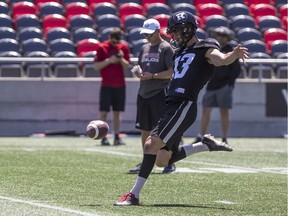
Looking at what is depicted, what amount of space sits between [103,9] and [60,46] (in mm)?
2634

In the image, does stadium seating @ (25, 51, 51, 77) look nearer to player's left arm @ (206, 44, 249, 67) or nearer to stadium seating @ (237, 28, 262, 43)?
A: stadium seating @ (237, 28, 262, 43)

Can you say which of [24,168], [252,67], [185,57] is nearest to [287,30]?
[252,67]

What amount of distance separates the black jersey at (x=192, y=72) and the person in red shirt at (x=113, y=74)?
27.7 feet

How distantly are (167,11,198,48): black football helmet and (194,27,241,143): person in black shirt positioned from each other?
8036 millimetres

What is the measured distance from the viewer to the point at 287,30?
82.7 feet

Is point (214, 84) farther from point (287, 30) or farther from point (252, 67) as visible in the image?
point (287, 30)

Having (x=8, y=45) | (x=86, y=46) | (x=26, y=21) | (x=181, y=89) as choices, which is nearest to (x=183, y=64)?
(x=181, y=89)

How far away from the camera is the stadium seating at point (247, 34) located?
2383 cm

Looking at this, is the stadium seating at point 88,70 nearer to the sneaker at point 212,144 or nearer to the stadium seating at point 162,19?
the stadium seating at point 162,19

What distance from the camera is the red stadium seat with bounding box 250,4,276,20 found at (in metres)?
25.8

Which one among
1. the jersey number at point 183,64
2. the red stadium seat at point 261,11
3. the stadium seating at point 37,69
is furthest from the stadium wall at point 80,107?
the jersey number at point 183,64

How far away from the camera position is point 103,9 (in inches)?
962

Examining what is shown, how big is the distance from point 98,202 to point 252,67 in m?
12.6

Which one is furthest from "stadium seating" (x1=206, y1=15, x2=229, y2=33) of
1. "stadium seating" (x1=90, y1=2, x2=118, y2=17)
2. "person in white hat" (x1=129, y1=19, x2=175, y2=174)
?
"person in white hat" (x1=129, y1=19, x2=175, y2=174)
